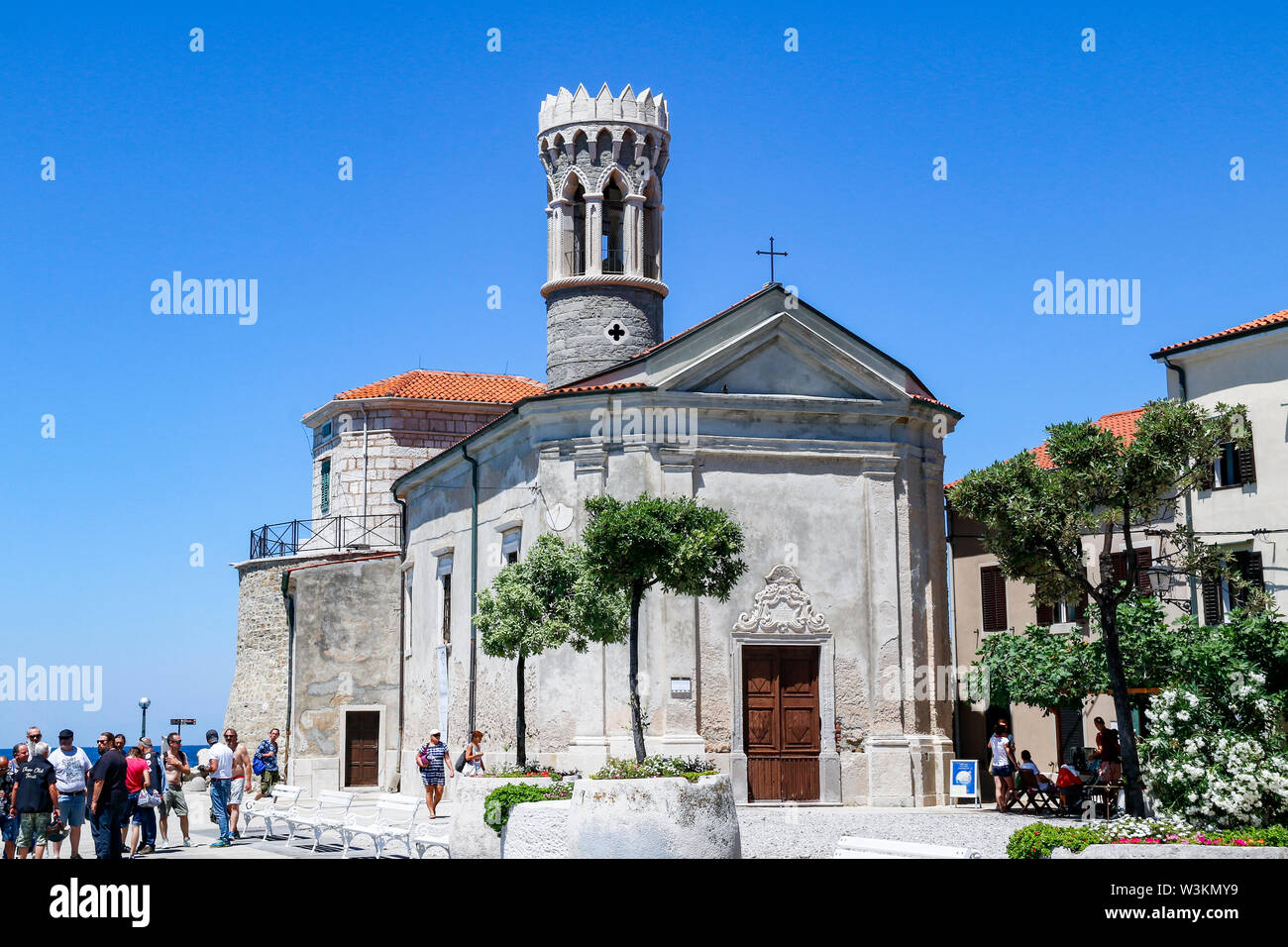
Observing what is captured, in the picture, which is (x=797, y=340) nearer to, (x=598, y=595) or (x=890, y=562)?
(x=890, y=562)

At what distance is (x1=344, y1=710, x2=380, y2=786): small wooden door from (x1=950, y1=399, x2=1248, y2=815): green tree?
64.6 feet

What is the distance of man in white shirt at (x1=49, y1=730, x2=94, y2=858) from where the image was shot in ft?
60.4

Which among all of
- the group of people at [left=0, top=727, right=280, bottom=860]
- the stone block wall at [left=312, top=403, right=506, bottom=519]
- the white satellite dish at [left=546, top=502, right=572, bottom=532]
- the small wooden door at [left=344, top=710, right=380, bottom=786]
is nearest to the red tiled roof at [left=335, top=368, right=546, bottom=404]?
the stone block wall at [left=312, top=403, right=506, bottom=519]

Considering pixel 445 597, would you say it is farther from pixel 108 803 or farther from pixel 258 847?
pixel 108 803

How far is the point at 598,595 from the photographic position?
63.0 feet

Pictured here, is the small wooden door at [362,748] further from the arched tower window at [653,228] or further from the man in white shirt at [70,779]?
the man in white shirt at [70,779]

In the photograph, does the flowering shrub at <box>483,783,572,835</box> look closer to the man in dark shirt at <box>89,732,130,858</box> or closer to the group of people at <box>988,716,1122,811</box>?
the man in dark shirt at <box>89,732,130,858</box>

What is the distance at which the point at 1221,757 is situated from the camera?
62.6ft

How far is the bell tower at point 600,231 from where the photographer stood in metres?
31.8

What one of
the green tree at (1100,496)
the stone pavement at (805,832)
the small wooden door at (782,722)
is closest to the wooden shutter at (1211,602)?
the green tree at (1100,496)

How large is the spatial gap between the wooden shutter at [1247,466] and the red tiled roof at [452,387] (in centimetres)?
2391
